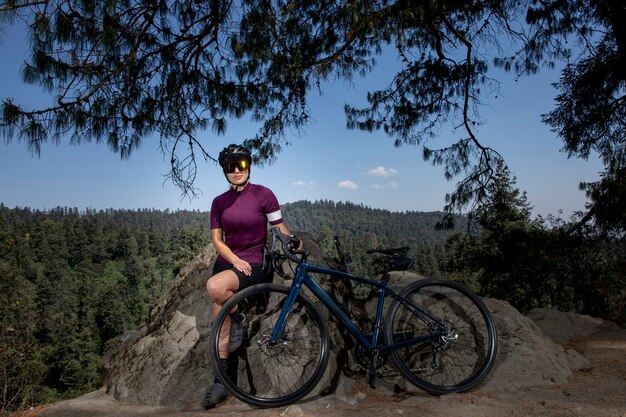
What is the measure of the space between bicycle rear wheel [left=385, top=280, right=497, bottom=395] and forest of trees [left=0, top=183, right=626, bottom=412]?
2148 millimetres

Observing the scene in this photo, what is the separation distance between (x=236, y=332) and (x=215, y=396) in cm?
52

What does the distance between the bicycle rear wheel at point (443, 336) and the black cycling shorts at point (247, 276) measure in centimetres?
111

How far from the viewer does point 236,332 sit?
325 centimetres

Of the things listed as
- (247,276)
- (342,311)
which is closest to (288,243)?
(247,276)

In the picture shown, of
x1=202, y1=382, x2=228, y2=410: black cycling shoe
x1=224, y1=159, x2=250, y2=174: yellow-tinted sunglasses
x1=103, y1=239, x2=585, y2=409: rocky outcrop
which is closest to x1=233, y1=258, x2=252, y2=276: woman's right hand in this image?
x1=224, y1=159, x2=250, y2=174: yellow-tinted sunglasses

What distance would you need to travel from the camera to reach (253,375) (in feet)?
11.4

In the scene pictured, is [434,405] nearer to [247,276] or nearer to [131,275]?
[247,276]

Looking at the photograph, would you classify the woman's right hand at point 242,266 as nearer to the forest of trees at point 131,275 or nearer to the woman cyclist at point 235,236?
the woman cyclist at point 235,236

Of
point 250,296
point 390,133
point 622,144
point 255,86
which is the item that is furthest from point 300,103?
point 622,144

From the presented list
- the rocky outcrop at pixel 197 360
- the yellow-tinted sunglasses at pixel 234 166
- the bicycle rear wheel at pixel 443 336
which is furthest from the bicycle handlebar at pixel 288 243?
the rocky outcrop at pixel 197 360

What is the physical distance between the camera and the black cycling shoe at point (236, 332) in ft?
10.7

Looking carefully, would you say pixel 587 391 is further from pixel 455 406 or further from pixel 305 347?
pixel 305 347

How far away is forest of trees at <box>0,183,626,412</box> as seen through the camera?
8281mm

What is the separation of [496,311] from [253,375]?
9.10 ft
